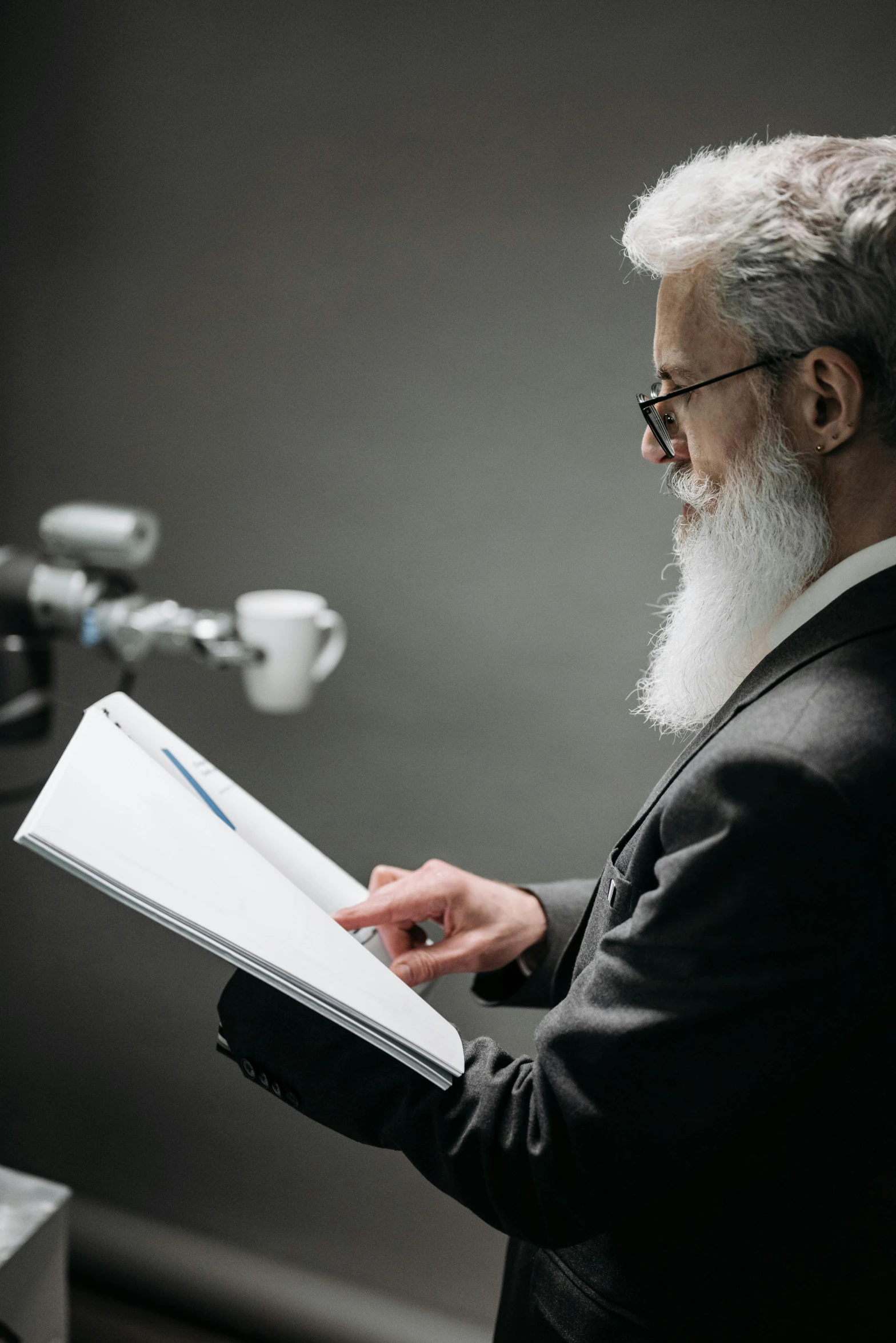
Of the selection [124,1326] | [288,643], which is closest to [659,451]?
[288,643]

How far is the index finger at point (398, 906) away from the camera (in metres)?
0.88

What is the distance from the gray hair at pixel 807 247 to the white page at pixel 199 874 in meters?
0.47

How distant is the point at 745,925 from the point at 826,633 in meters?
0.19

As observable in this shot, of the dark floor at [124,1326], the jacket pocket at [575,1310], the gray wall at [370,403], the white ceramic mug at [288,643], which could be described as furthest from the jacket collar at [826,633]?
the dark floor at [124,1326]

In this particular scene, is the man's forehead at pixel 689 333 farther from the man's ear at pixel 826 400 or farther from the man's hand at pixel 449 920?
the man's hand at pixel 449 920

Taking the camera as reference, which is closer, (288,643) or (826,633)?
(826,633)

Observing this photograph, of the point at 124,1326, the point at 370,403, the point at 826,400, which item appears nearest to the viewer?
the point at 826,400

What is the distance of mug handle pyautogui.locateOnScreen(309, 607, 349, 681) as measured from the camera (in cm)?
147

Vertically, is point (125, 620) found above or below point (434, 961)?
above

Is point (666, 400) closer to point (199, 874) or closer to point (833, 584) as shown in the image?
point (833, 584)

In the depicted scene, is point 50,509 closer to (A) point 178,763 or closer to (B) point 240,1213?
(A) point 178,763

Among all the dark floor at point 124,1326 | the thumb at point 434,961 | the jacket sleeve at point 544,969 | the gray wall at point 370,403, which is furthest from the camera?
the dark floor at point 124,1326

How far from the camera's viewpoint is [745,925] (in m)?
0.57

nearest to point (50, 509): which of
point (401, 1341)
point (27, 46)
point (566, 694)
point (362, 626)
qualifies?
point (362, 626)
